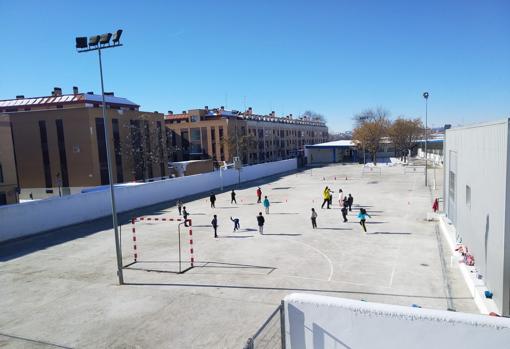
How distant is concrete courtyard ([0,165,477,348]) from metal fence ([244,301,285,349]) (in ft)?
10.2

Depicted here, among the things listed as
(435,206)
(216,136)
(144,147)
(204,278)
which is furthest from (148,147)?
(204,278)

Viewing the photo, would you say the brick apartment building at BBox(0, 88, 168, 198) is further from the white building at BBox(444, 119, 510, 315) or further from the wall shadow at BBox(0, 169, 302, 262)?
the white building at BBox(444, 119, 510, 315)

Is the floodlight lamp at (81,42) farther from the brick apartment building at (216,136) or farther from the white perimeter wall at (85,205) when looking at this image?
the brick apartment building at (216,136)

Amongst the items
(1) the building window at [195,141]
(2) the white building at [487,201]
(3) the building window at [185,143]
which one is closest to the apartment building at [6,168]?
(2) the white building at [487,201]

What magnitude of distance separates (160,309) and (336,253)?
8.27 meters

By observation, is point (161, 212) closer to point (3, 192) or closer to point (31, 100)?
point (3, 192)

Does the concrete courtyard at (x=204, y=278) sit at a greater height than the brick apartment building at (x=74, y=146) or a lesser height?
lesser

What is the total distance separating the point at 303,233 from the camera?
2042cm

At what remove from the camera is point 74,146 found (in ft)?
140

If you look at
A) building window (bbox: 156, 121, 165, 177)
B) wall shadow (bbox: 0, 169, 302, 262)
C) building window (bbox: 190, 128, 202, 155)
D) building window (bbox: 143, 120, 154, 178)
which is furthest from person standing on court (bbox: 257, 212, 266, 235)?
building window (bbox: 190, 128, 202, 155)

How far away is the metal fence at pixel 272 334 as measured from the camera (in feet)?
20.9

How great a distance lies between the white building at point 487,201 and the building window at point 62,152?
40.9 metres

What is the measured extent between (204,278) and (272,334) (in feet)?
26.3

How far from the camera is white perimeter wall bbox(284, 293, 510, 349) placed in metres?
5.66
